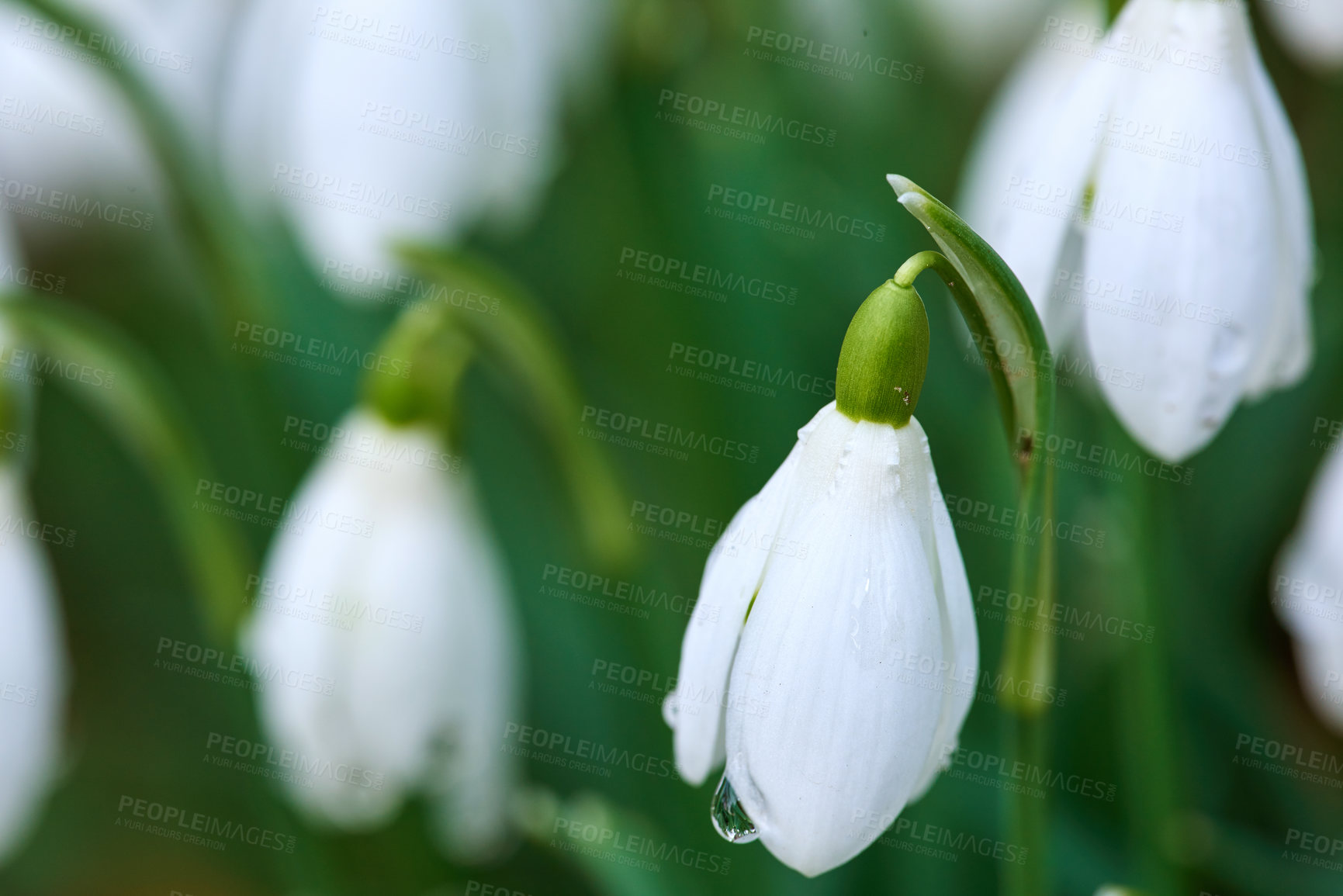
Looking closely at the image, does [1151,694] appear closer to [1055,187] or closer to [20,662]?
[1055,187]

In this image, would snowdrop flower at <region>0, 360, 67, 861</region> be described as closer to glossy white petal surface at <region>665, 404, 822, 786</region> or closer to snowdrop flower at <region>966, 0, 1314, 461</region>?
glossy white petal surface at <region>665, 404, 822, 786</region>

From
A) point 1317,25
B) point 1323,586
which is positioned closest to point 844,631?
point 1323,586

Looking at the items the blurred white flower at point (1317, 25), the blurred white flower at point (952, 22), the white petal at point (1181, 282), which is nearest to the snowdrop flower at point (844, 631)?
the white petal at point (1181, 282)

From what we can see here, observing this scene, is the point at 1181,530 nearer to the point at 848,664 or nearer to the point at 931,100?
the point at 931,100

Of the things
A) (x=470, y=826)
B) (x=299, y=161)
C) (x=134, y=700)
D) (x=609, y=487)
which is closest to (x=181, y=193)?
(x=299, y=161)

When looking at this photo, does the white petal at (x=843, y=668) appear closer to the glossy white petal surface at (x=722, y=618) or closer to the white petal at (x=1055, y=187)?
the glossy white petal surface at (x=722, y=618)

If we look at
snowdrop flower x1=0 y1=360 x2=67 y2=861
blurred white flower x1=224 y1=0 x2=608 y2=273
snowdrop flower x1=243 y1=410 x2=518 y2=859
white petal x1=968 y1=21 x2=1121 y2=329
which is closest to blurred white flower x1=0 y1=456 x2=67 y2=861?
snowdrop flower x1=0 y1=360 x2=67 y2=861

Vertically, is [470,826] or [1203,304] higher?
[1203,304]
